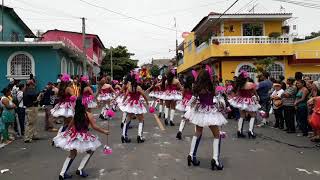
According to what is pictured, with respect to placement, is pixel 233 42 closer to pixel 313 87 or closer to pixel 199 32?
pixel 199 32

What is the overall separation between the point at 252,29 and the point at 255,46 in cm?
267

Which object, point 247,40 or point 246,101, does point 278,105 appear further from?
point 247,40

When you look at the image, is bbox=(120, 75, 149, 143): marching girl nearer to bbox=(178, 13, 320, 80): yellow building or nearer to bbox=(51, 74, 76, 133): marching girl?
bbox=(51, 74, 76, 133): marching girl

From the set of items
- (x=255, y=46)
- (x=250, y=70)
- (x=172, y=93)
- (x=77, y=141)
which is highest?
(x=255, y=46)

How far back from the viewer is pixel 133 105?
13125 mm

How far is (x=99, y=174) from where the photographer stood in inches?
360

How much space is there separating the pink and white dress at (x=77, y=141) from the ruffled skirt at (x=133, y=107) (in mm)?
4174

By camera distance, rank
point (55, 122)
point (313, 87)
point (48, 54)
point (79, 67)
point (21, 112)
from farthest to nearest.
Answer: point (79, 67) → point (48, 54) → point (55, 122) → point (21, 112) → point (313, 87)

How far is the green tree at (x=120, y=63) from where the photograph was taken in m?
72.9

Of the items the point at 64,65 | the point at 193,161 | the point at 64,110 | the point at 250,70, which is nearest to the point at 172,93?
the point at 64,110

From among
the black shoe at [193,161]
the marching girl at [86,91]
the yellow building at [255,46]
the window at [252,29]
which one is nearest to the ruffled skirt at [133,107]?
the marching girl at [86,91]

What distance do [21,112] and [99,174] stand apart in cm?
691

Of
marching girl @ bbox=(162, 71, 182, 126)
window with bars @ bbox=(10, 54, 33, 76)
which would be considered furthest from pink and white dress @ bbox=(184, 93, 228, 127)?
window with bars @ bbox=(10, 54, 33, 76)

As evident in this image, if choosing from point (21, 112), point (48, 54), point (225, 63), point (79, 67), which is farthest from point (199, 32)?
point (21, 112)
